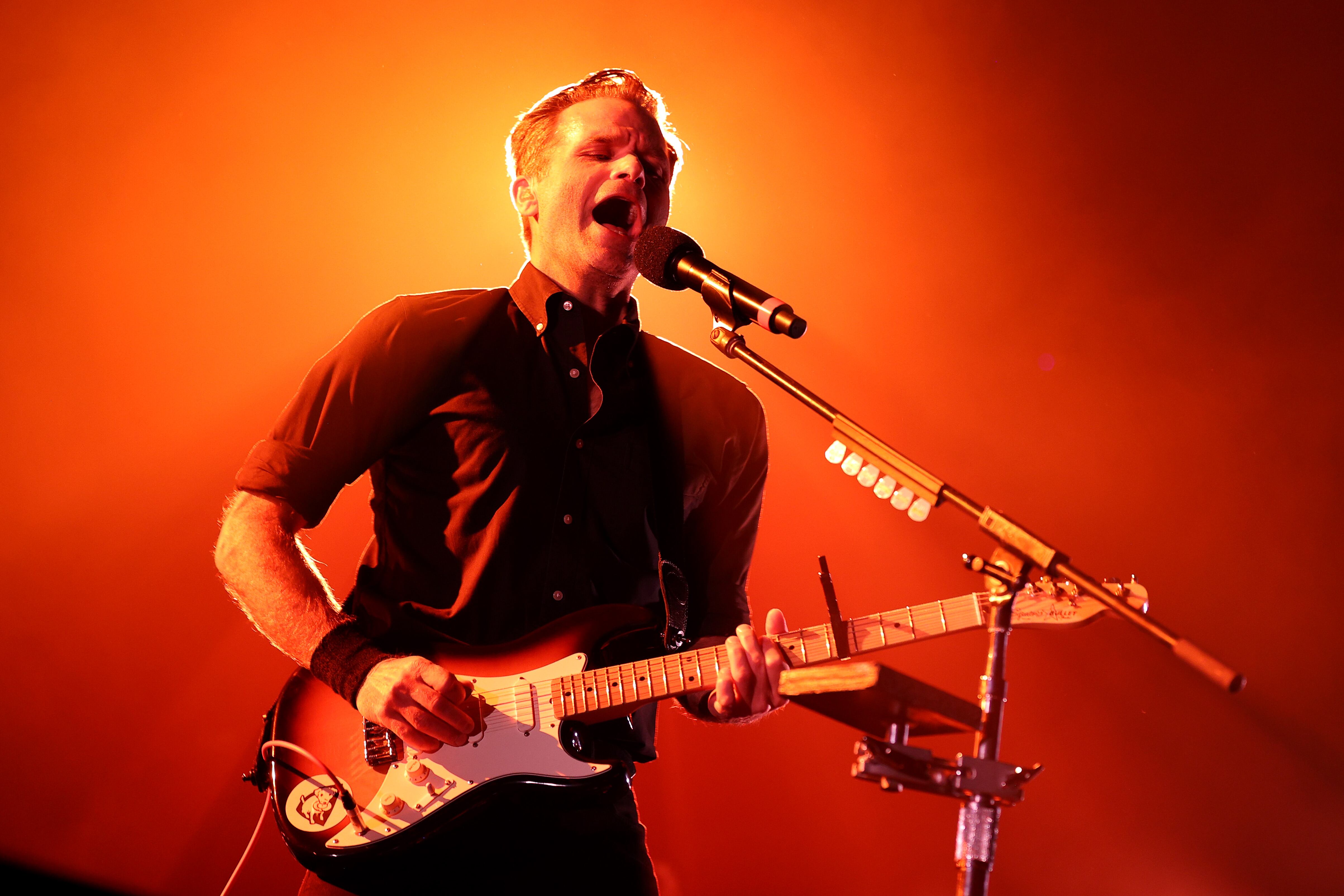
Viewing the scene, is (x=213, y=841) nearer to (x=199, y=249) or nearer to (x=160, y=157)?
(x=199, y=249)

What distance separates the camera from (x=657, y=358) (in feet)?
8.76

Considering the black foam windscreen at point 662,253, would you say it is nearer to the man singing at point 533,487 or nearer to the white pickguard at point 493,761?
the man singing at point 533,487

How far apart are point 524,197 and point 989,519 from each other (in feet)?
6.40

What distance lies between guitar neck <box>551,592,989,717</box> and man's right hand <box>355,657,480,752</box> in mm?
222

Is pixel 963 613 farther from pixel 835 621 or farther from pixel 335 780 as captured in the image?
pixel 335 780

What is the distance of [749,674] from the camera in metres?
1.98

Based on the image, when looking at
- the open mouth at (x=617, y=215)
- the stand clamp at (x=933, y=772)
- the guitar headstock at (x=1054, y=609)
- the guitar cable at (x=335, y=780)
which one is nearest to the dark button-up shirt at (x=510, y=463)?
the open mouth at (x=617, y=215)

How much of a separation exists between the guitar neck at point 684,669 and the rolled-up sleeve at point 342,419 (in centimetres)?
73

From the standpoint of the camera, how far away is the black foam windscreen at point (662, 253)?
177 centimetres

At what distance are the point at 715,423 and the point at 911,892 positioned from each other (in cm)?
217

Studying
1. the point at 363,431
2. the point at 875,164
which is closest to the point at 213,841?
the point at 363,431

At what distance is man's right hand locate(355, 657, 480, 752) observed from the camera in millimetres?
1891

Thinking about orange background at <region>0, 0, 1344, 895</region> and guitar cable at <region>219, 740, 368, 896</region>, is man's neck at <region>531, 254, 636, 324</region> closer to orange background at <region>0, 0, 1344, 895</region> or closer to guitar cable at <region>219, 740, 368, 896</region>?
orange background at <region>0, 0, 1344, 895</region>

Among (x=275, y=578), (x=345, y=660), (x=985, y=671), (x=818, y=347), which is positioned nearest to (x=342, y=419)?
(x=275, y=578)
